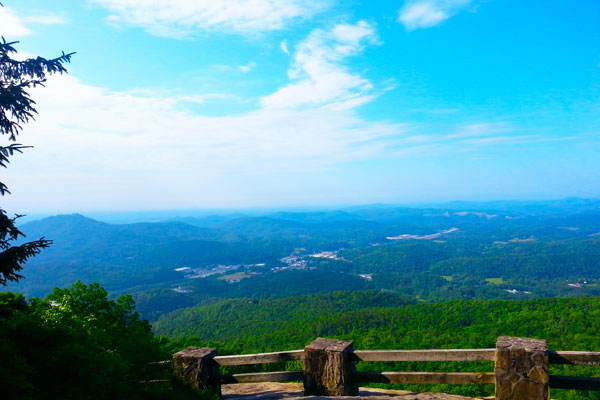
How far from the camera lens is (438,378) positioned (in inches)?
244

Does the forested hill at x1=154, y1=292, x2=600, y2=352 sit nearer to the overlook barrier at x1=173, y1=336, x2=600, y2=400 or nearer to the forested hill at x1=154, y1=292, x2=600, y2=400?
the forested hill at x1=154, y1=292, x2=600, y2=400

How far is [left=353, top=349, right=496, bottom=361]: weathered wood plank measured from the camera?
19.0 ft

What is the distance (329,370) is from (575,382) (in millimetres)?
4205

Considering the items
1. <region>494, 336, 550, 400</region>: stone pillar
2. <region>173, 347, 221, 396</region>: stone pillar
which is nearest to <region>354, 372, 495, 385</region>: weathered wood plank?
<region>494, 336, 550, 400</region>: stone pillar

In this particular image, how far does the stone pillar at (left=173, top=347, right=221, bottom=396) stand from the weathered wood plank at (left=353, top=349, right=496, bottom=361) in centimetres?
303

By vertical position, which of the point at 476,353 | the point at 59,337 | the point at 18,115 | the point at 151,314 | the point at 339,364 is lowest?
the point at 151,314

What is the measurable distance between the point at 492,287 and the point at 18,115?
164 m

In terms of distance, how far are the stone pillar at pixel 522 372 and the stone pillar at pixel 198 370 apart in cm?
539

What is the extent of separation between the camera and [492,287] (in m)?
142

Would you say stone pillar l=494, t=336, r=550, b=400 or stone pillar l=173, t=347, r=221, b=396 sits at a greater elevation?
stone pillar l=494, t=336, r=550, b=400

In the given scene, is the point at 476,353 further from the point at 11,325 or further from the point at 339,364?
the point at 11,325

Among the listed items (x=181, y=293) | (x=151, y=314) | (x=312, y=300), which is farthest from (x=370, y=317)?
(x=181, y=293)

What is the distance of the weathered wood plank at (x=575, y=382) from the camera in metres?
5.52

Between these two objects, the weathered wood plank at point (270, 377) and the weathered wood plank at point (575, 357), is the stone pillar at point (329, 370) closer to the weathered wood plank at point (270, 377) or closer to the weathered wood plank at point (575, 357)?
the weathered wood plank at point (270, 377)
